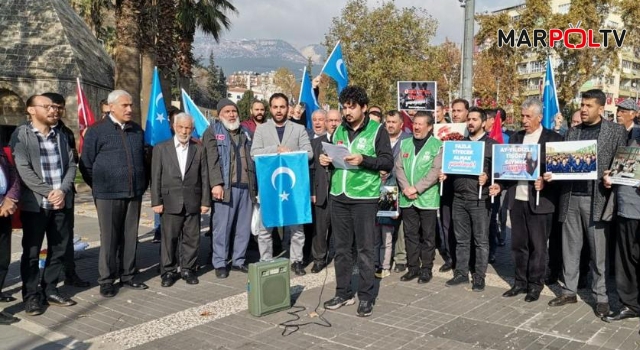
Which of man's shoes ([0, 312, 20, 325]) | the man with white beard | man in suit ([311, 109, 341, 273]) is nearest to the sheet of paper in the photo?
man in suit ([311, 109, 341, 273])

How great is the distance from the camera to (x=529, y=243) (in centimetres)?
619

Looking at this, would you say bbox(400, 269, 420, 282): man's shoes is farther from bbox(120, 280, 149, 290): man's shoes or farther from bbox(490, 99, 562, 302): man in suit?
bbox(120, 280, 149, 290): man's shoes

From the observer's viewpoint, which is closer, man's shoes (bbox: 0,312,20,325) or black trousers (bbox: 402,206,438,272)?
man's shoes (bbox: 0,312,20,325)

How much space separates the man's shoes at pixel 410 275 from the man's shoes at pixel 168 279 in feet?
9.15

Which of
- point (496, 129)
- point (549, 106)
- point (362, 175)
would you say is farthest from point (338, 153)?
point (549, 106)

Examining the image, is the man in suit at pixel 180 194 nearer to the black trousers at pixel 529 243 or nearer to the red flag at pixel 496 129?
Answer: the black trousers at pixel 529 243

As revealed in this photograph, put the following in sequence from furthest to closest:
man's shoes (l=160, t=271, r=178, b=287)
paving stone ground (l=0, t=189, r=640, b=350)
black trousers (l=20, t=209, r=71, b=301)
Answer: man's shoes (l=160, t=271, r=178, b=287) → black trousers (l=20, t=209, r=71, b=301) → paving stone ground (l=0, t=189, r=640, b=350)

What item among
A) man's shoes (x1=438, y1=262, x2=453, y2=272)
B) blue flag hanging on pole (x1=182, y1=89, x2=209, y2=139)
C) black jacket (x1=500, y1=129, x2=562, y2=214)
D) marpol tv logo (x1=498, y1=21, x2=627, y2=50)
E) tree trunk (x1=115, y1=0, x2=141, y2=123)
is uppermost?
marpol tv logo (x1=498, y1=21, x2=627, y2=50)

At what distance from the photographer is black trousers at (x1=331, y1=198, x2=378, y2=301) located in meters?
5.61

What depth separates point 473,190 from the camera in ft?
21.4

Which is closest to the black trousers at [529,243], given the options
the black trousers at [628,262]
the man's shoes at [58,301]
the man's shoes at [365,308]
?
the black trousers at [628,262]

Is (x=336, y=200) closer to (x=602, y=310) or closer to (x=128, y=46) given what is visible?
(x=602, y=310)

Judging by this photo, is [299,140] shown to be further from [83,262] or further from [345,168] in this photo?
[83,262]

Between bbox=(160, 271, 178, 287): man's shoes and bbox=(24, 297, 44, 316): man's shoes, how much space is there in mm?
1403
